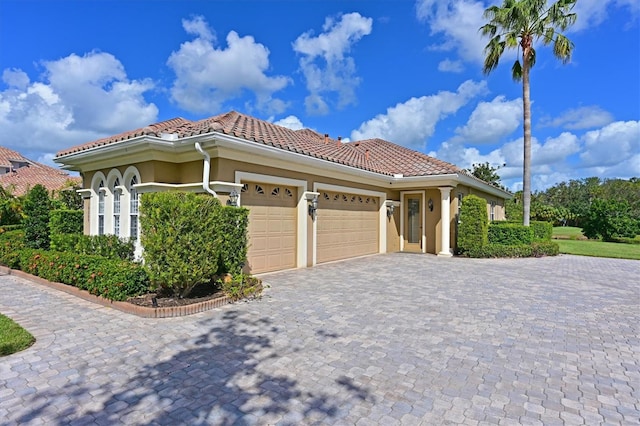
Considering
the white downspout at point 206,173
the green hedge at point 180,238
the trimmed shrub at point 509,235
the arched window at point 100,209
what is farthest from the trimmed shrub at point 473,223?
the arched window at point 100,209

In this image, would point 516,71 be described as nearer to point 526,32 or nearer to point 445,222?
point 526,32

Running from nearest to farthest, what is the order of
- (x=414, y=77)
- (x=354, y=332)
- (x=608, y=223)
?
(x=354, y=332) < (x=414, y=77) < (x=608, y=223)

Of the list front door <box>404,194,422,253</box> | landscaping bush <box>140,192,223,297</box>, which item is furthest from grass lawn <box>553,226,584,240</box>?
landscaping bush <box>140,192,223,297</box>

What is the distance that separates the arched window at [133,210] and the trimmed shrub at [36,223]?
4.43 m

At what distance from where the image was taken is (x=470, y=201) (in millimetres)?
14195

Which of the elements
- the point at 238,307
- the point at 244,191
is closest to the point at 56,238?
the point at 244,191

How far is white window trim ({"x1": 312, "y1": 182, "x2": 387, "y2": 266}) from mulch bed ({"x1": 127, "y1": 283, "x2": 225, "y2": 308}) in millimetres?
4609

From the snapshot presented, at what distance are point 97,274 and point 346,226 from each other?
28.0ft

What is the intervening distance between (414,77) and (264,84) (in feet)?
30.2

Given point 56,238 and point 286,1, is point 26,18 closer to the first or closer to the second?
point 56,238

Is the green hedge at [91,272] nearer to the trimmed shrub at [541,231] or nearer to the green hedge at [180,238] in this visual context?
the green hedge at [180,238]

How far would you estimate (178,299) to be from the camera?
665 cm

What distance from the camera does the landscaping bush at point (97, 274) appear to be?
661 centimetres

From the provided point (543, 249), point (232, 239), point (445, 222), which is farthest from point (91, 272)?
point (543, 249)
